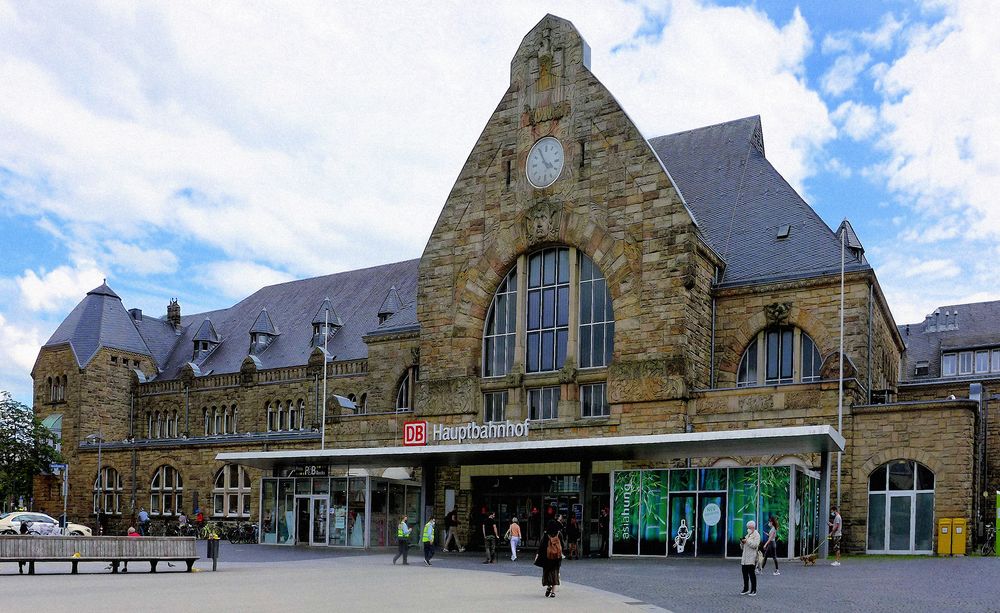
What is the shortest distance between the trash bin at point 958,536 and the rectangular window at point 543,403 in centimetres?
1321

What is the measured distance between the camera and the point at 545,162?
131ft

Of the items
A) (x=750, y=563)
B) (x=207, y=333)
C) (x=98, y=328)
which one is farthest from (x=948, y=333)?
(x=98, y=328)

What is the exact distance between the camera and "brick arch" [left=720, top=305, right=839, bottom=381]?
117 ft

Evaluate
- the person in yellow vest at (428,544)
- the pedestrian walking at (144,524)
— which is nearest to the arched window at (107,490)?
the pedestrian walking at (144,524)

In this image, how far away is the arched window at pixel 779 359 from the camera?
119 ft

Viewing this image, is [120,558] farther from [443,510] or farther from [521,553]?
[443,510]

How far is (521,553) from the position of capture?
3462 centimetres

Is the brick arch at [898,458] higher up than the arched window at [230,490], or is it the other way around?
the brick arch at [898,458]

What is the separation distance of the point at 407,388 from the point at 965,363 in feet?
90.5

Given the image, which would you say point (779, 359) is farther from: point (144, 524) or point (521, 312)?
point (144, 524)

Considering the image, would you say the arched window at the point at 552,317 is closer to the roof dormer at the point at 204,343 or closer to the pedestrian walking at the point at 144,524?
the pedestrian walking at the point at 144,524

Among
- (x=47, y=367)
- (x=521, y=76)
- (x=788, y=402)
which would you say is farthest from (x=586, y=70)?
(x=47, y=367)

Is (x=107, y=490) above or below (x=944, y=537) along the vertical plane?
below

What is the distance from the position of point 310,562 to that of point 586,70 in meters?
19.7
